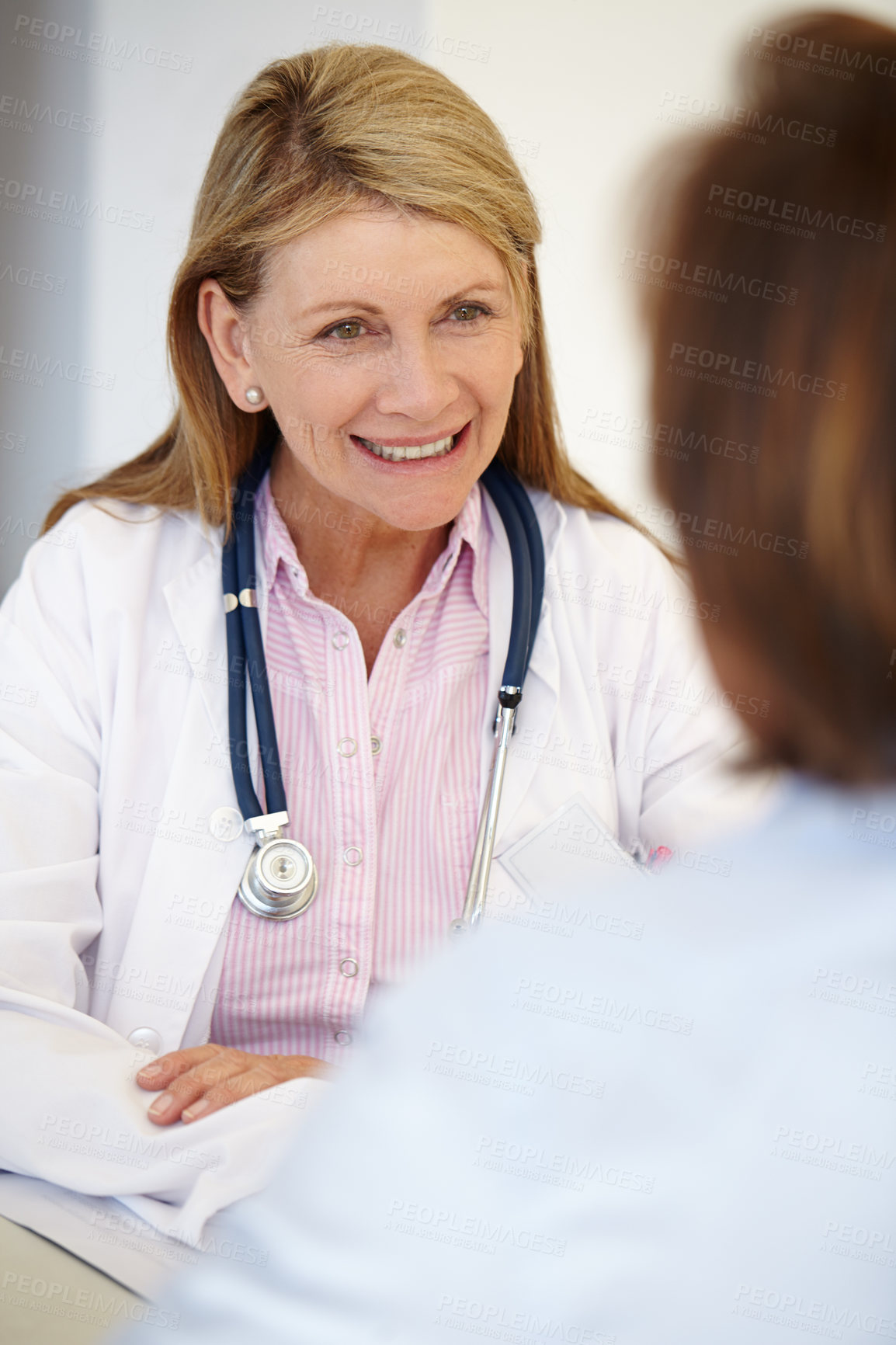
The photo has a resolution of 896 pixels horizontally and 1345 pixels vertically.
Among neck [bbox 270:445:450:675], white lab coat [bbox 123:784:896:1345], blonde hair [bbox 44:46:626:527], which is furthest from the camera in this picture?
neck [bbox 270:445:450:675]

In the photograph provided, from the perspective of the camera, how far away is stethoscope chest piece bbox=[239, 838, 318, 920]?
121 centimetres

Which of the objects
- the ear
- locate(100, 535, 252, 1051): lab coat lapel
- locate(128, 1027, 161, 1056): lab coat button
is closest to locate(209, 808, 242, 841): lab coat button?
locate(100, 535, 252, 1051): lab coat lapel

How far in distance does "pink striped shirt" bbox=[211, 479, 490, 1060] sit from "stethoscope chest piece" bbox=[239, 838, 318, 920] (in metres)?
0.03

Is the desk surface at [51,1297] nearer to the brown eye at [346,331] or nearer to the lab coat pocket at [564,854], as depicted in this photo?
the lab coat pocket at [564,854]

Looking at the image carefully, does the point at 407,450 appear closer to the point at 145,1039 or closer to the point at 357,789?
the point at 357,789

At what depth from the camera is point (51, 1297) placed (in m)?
0.88

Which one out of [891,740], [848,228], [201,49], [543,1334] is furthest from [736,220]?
[201,49]

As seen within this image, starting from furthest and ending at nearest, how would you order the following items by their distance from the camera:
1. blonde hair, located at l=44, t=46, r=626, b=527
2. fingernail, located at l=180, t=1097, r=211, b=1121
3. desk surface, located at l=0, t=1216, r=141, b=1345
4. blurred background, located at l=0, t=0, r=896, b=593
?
1. blurred background, located at l=0, t=0, r=896, b=593
2. blonde hair, located at l=44, t=46, r=626, b=527
3. fingernail, located at l=180, t=1097, r=211, b=1121
4. desk surface, located at l=0, t=1216, r=141, b=1345

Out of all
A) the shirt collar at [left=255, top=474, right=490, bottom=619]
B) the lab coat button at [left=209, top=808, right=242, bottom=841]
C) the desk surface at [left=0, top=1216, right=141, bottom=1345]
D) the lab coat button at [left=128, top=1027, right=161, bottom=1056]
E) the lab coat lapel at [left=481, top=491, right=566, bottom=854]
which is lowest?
the lab coat button at [left=128, top=1027, right=161, bottom=1056]

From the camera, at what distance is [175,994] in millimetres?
1214

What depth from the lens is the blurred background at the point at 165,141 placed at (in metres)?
1.84

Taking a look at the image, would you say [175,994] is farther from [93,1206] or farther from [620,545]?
[620,545]

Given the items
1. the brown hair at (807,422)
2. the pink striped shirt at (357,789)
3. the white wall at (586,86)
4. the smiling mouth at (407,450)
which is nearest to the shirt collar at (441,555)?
the pink striped shirt at (357,789)

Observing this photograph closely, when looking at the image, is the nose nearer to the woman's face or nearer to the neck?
the woman's face
